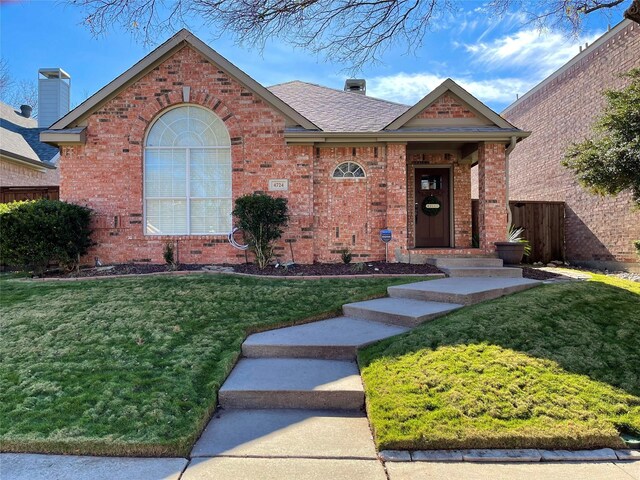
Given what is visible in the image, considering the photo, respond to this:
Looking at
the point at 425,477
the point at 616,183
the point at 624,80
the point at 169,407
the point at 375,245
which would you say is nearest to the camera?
the point at 425,477

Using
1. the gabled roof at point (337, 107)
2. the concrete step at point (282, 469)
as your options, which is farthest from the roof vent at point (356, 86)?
→ the concrete step at point (282, 469)

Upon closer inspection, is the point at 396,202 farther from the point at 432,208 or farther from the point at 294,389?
the point at 294,389

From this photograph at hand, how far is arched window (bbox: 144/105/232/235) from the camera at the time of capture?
906 centimetres

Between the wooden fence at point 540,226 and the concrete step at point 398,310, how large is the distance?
21.3 feet

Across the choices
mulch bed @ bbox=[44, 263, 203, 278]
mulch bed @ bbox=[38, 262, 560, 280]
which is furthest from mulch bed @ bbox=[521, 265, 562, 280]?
mulch bed @ bbox=[44, 263, 203, 278]

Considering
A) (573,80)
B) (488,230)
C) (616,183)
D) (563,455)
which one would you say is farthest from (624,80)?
(563,455)

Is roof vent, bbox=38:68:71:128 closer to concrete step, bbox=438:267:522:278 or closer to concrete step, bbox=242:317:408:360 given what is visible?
concrete step, bbox=242:317:408:360

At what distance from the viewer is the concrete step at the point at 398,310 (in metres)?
5.12

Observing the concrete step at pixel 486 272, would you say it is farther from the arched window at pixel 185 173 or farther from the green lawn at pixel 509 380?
the arched window at pixel 185 173

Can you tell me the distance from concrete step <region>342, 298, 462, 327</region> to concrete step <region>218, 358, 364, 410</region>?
1335 millimetres

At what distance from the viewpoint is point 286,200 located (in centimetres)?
868

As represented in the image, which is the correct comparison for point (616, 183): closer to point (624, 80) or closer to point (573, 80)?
point (624, 80)

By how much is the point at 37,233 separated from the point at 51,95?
13264 mm

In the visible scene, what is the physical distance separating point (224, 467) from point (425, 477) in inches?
51.6
